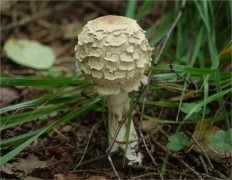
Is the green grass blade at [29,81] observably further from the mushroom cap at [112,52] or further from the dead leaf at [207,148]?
the dead leaf at [207,148]

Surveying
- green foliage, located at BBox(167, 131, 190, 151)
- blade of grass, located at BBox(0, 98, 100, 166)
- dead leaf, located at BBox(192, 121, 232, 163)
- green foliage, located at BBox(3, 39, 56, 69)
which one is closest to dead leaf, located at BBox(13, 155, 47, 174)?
blade of grass, located at BBox(0, 98, 100, 166)

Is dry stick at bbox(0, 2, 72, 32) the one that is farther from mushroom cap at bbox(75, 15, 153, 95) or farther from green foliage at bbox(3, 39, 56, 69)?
mushroom cap at bbox(75, 15, 153, 95)

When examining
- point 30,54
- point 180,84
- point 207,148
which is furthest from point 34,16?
point 207,148

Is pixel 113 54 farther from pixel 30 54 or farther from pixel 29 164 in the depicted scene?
pixel 30 54

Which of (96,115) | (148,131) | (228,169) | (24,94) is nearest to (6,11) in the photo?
(24,94)

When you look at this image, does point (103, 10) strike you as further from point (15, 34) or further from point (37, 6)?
point (15, 34)
